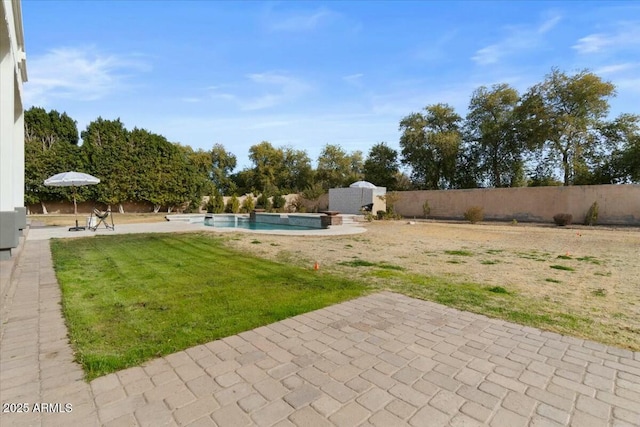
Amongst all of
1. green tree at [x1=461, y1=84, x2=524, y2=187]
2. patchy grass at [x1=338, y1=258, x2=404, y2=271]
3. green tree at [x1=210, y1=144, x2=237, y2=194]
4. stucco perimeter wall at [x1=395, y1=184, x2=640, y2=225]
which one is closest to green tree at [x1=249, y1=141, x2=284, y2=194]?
green tree at [x1=210, y1=144, x2=237, y2=194]

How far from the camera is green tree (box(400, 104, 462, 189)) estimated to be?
90.9 feet

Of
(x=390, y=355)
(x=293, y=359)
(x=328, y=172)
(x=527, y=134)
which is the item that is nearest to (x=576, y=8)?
(x=390, y=355)

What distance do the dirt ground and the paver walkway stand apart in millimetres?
1162

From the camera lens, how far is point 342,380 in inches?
83.0

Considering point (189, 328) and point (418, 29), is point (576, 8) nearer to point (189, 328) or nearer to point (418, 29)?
point (418, 29)

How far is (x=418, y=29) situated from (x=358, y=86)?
5.67 metres

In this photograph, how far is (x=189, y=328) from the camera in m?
2.88

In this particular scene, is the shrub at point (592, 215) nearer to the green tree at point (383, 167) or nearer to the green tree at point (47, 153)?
the green tree at point (383, 167)

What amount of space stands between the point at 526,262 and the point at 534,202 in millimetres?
14401

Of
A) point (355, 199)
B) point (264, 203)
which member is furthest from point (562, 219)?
point (264, 203)

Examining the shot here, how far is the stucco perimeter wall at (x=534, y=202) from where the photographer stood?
51.4ft

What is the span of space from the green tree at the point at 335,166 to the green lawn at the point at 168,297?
2775 cm

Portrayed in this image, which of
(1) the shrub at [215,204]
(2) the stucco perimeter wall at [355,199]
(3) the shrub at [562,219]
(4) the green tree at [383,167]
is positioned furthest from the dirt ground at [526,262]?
(4) the green tree at [383,167]

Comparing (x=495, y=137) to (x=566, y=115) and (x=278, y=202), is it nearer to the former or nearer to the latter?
(x=566, y=115)
